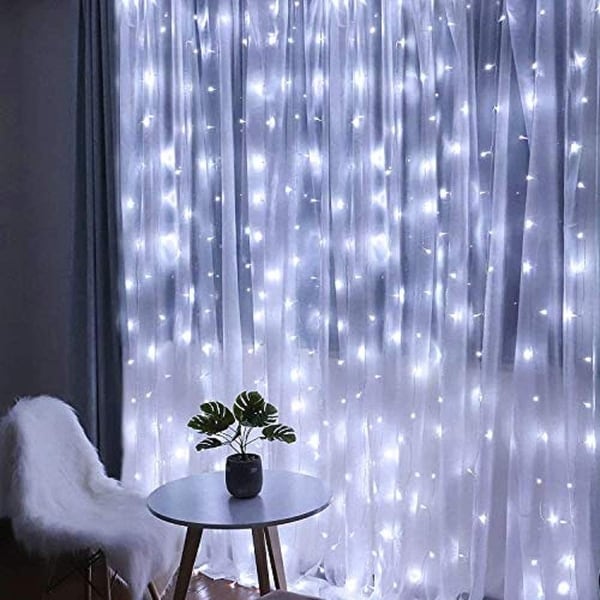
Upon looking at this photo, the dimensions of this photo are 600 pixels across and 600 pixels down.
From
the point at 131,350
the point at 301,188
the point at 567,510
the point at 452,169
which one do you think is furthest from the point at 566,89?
the point at 131,350

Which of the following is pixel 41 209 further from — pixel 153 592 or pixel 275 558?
pixel 275 558

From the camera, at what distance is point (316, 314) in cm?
313

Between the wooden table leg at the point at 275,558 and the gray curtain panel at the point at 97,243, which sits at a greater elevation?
the gray curtain panel at the point at 97,243

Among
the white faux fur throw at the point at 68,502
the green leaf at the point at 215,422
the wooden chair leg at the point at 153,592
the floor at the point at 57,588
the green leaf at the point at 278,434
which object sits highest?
Result: the green leaf at the point at 215,422

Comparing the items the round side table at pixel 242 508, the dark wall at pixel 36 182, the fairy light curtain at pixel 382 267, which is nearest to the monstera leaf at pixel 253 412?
the round side table at pixel 242 508

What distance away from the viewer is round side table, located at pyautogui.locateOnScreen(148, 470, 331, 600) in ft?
8.02

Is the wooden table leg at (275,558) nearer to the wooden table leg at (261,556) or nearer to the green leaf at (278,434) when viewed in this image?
the wooden table leg at (261,556)

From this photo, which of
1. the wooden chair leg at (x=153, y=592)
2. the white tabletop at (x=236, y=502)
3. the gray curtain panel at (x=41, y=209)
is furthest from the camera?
the gray curtain panel at (x=41, y=209)

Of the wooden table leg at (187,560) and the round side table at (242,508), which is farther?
the wooden table leg at (187,560)

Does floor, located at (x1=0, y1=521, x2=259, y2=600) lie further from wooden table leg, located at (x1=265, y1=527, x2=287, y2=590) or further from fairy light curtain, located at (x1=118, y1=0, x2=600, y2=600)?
wooden table leg, located at (x1=265, y1=527, x2=287, y2=590)

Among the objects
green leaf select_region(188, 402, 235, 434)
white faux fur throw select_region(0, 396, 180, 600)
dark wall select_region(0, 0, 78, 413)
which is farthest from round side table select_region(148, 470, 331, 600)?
dark wall select_region(0, 0, 78, 413)

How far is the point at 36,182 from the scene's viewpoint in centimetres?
406

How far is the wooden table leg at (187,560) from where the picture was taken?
104 inches

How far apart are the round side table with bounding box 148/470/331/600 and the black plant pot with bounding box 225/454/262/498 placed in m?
0.03
